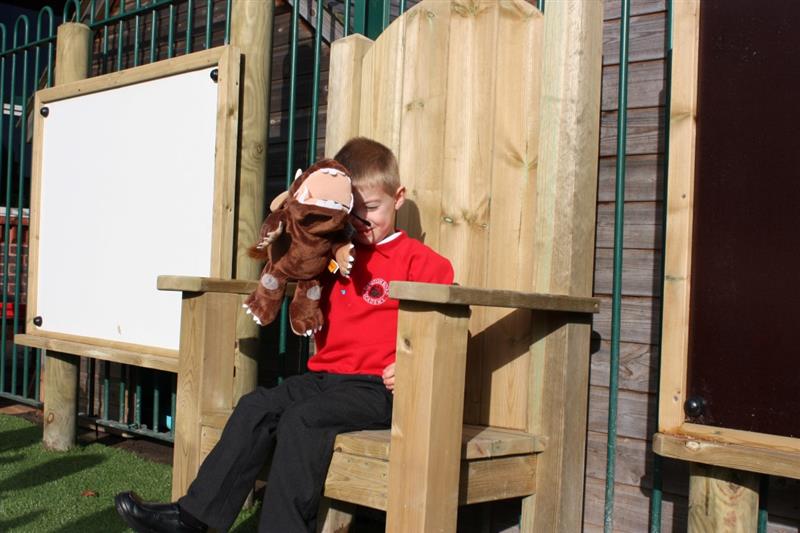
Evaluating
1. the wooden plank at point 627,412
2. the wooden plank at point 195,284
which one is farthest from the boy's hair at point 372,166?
the wooden plank at point 627,412

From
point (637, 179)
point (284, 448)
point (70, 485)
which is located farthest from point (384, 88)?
point (70, 485)

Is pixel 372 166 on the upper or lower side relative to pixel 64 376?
upper

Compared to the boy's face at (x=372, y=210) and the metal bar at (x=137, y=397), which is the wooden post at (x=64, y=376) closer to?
the metal bar at (x=137, y=397)

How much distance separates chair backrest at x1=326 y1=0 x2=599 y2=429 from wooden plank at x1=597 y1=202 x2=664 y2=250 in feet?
0.85

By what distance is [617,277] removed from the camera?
268cm

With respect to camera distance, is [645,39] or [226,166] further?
[226,166]

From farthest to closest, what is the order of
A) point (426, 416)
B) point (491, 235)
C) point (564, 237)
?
point (491, 235) → point (564, 237) → point (426, 416)

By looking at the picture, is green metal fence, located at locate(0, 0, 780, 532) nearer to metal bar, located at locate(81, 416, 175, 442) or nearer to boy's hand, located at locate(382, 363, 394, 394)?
metal bar, located at locate(81, 416, 175, 442)

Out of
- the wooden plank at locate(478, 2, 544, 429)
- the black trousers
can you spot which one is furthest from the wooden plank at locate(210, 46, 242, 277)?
the wooden plank at locate(478, 2, 544, 429)

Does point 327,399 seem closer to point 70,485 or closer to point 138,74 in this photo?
point 70,485

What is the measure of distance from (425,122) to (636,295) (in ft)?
2.79

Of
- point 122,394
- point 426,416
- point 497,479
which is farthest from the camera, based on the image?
point 122,394

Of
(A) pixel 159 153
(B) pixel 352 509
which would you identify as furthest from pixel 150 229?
(B) pixel 352 509

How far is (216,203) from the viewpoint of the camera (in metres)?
3.38
